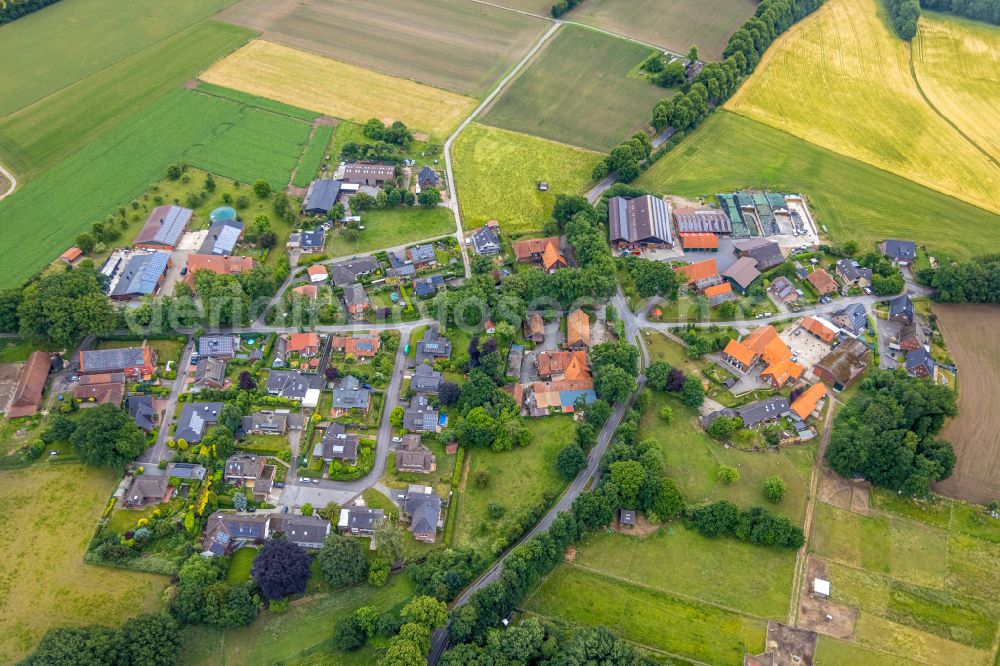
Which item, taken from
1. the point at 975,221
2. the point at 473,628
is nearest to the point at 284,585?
the point at 473,628

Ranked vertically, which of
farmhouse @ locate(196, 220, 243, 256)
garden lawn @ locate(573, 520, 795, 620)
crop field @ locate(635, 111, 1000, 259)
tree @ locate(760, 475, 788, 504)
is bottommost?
garden lawn @ locate(573, 520, 795, 620)

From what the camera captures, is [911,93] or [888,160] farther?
[911,93]

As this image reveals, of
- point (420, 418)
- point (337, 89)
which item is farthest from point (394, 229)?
point (337, 89)

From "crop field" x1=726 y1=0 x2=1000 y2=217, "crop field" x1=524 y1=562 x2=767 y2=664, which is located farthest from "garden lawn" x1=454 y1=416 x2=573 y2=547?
"crop field" x1=726 y1=0 x2=1000 y2=217

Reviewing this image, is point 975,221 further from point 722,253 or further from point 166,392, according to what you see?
point 166,392

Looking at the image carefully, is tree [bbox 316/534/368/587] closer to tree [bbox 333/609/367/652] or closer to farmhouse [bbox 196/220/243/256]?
tree [bbox 333/609/367/652]

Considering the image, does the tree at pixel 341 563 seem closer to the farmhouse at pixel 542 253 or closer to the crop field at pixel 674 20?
the farmhouse at pixel 542 253
